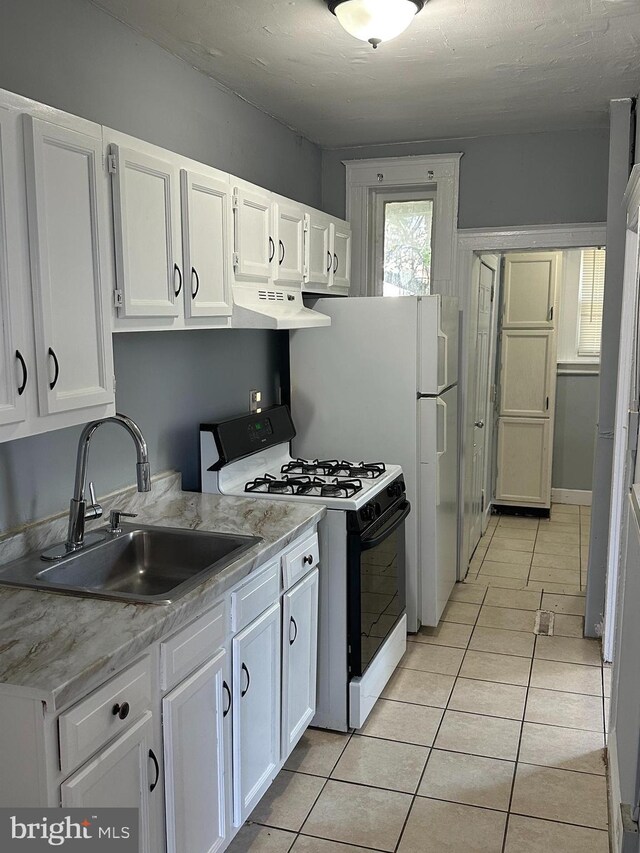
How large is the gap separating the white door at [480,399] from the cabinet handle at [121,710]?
131 inches

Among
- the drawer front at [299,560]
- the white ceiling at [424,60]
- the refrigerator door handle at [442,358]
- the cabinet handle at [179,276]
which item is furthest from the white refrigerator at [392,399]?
the cabinet handle at [179,276]

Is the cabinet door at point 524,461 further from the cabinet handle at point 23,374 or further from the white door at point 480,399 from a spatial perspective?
the cabinet handle at point 23,374

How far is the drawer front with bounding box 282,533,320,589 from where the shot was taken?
2541mm

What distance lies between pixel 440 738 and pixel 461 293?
247 cm

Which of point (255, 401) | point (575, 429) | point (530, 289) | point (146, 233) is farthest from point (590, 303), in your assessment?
point (146, 233)

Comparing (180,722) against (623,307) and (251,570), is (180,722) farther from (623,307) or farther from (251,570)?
(623,307)

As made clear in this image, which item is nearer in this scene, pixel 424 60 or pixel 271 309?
pixel 424 60

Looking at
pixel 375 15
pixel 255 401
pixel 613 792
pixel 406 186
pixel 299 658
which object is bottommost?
pixel 613 792

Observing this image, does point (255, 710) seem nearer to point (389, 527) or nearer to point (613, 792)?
point (389, 527)

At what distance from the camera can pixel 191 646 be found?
6.34 ft

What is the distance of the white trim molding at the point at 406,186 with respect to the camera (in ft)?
13.8

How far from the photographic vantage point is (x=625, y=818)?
72.4 inches

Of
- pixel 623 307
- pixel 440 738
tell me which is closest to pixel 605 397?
pixel 623 307

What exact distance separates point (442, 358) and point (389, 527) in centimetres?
100
